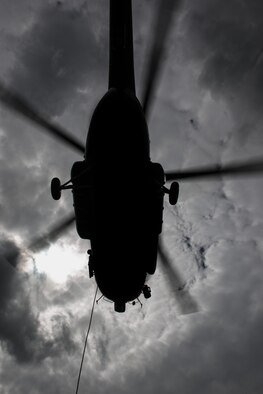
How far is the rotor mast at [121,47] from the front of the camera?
13.1 metres

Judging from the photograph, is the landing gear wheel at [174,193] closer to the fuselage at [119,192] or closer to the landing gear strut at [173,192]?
the landing gear strut at [173,192]

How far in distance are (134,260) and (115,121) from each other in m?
5.22

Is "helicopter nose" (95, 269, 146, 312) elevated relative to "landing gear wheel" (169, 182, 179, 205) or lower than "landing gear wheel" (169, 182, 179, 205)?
lower

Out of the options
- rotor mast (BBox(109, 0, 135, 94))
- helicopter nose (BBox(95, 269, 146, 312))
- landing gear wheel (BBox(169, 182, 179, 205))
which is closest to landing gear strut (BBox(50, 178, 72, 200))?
helicopter nose (BBox(95, 269, 146, 312))

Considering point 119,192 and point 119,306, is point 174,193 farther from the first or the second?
point 119,306

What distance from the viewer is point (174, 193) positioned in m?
12.2

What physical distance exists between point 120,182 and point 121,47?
5851mm

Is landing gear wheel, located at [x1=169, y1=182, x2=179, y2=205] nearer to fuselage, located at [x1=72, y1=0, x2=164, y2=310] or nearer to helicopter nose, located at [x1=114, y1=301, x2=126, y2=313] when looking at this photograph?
fuselage, located at [x1=72, y1=0, x2=164, y2=310]

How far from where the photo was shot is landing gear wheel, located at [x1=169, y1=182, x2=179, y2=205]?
12156mm

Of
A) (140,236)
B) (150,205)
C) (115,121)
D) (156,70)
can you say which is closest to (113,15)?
(156,70)

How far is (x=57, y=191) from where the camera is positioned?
12344 millimetres

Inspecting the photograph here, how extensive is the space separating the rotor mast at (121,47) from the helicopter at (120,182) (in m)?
0.08

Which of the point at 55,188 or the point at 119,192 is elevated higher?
the point at 55,188

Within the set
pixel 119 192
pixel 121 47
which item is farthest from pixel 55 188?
pixel 121 47
